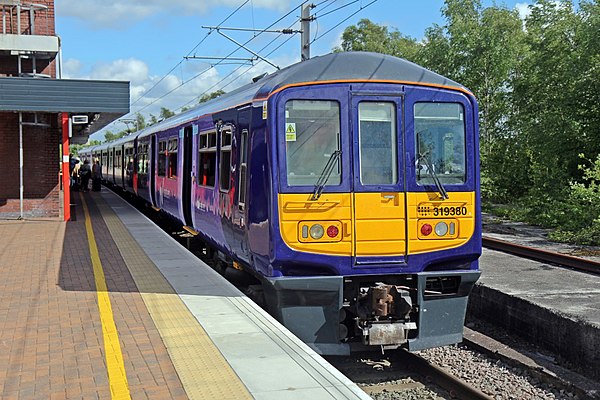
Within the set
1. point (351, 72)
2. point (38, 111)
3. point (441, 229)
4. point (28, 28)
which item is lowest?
point (441, 229)

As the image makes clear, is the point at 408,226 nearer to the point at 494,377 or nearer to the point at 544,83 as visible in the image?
the point at 494,377

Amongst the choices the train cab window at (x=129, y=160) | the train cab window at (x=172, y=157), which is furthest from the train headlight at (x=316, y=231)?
the train cab window at (x=129, y=160)

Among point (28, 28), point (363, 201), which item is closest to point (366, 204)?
point (363, 201)

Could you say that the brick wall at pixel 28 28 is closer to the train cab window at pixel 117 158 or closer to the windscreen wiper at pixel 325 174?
the train cab window at pixel 117 158

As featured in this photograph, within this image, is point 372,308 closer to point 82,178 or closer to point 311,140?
point 311,140

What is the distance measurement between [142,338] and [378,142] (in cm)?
297

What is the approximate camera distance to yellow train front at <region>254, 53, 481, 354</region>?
Result: 682cm

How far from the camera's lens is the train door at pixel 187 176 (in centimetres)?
1195

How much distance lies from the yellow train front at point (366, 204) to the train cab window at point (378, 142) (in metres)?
0.01

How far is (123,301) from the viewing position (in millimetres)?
8336

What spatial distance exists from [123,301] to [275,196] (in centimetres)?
271

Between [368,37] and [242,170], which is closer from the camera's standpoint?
[242,170]

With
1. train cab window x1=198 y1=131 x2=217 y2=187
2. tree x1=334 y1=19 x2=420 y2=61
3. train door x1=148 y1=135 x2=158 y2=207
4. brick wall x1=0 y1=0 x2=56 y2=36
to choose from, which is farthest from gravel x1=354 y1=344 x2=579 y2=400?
tree x1=334 y1=19 x2=420 y2=61

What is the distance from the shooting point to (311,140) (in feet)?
22.8
